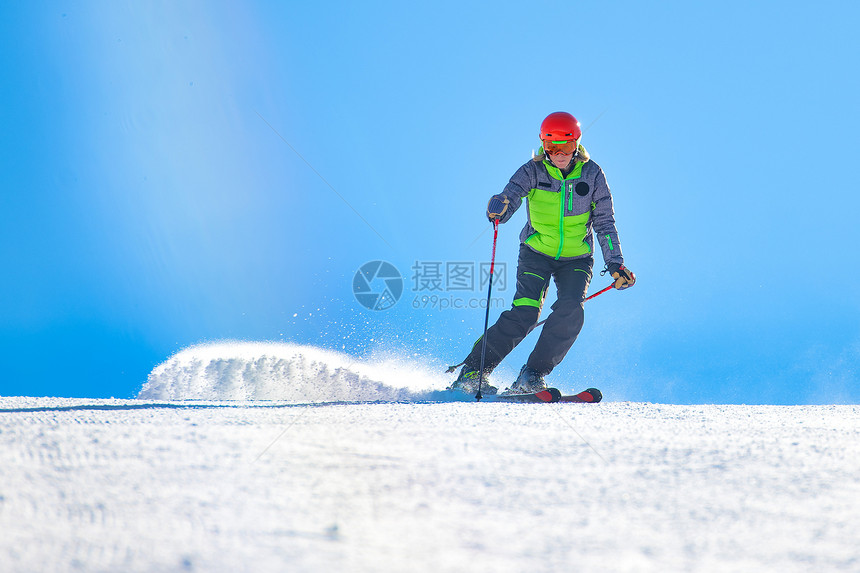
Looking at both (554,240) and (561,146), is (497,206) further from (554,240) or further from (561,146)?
(561,146)

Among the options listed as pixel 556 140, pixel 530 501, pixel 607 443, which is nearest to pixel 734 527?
pixel 530 501

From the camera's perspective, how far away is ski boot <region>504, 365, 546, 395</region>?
4.48 meters

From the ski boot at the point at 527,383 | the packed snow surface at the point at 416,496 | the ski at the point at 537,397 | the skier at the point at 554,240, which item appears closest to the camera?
the packed snow surface at the point at 416,496

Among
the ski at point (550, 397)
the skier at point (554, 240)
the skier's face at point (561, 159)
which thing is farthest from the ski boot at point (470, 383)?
the skier's face at point (561, 159)

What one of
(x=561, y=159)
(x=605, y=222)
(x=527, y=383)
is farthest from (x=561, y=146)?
(x=527, y=383)

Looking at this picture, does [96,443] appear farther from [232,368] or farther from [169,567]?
[232,368]

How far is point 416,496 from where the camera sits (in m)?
1.52

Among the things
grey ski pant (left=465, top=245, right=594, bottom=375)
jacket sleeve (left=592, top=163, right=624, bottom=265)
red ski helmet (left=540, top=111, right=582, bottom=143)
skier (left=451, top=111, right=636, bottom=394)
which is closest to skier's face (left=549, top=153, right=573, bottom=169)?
skier (left=451, top=111, right=636, bottom=394)

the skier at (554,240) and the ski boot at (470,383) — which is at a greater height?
the skier at (554,240)

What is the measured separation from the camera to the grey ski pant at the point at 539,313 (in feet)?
14.9

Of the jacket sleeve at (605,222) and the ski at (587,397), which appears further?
the jacket sleeve at (605,222)

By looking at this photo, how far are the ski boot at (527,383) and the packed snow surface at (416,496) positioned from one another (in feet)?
6.15

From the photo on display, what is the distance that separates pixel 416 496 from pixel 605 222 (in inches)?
145

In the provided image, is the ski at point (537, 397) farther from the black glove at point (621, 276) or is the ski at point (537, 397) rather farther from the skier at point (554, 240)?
the black glove at point (621, 276)
